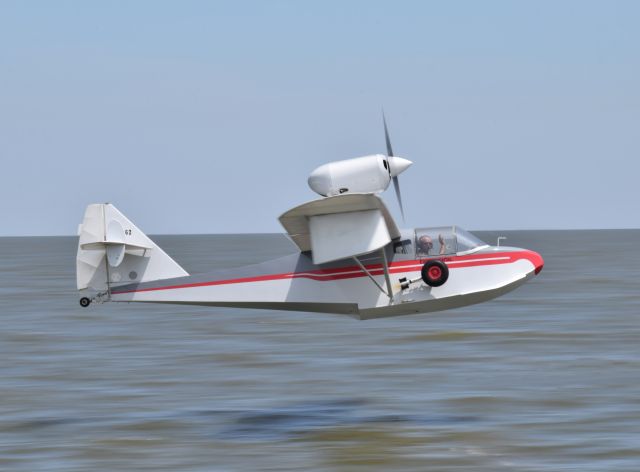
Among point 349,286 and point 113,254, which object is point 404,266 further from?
point 113,254

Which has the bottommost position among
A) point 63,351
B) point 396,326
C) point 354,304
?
point 396,326

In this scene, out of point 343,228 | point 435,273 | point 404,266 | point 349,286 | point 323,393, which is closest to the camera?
point 343,228

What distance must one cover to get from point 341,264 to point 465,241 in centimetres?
214

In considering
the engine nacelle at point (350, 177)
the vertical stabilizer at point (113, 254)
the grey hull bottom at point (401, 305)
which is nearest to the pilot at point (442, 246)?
the grey hull bottom at point (401, 305)

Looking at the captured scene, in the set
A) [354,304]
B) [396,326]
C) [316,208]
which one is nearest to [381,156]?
[316,208]

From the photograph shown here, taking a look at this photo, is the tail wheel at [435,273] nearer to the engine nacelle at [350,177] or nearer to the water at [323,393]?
the engine nacelle at [350,177]

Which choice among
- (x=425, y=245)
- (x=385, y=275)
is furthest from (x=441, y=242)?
(x=385, y=275)

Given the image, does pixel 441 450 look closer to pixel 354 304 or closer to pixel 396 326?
pixel 354 304

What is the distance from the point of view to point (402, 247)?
16.8m

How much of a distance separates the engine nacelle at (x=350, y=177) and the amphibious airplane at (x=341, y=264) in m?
0.02

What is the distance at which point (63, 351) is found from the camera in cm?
3116

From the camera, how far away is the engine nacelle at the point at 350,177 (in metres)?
15.5

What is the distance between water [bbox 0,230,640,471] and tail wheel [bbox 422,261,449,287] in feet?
9.83

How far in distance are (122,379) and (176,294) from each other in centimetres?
870
